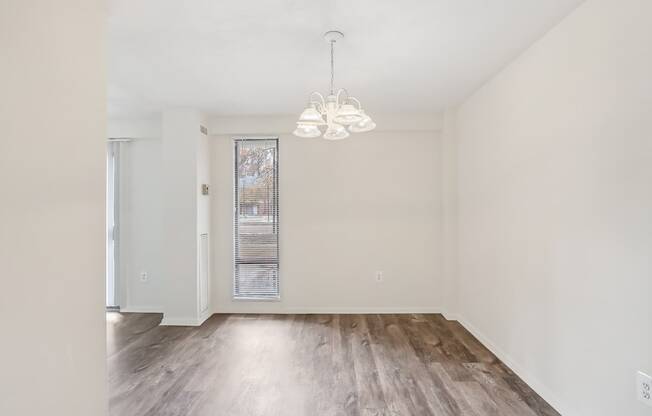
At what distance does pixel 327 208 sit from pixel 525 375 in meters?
2.78

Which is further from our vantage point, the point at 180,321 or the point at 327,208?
Answer: the point at 327,208

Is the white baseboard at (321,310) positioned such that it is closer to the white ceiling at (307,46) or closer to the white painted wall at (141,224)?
the white painted wall at (141,224)

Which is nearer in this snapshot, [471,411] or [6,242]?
[6,242]

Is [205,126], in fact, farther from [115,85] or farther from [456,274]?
[456,274]

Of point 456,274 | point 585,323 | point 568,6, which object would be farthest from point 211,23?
point 456,274

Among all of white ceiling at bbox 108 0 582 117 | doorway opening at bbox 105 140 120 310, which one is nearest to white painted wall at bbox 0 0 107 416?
white ceiling at bbox 108 0 582 117

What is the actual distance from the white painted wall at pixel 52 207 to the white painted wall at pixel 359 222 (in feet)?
9.80

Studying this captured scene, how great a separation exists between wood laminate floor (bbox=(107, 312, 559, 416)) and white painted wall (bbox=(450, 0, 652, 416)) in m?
0.38

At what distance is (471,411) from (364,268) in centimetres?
243

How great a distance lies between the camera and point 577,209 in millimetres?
2154

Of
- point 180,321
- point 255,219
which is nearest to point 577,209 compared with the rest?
point 255,219

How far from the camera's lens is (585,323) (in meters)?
2.08

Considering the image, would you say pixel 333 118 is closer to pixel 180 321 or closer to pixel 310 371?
pixel 310 371

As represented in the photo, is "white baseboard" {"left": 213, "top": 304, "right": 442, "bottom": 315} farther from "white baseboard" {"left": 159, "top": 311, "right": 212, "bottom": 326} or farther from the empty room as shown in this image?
"white baseboard" {"left": 159, "top": 311, "right": 212, "bottom": 326}
